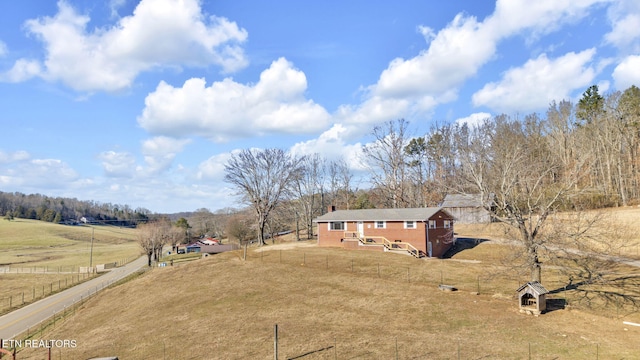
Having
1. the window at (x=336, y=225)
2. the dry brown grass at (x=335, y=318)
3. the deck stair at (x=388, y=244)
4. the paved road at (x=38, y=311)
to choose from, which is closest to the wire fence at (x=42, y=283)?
the paved road at (x=38, y=311)

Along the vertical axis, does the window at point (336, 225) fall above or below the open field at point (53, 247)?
above

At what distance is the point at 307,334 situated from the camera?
2105 cm

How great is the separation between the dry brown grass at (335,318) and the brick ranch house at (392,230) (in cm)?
441

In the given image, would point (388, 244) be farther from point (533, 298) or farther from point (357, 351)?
point (357, 351)

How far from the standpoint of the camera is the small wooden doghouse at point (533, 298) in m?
22.9

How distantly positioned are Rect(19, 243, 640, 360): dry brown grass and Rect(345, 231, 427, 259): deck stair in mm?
3209

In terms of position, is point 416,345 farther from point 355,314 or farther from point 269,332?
point 269,332

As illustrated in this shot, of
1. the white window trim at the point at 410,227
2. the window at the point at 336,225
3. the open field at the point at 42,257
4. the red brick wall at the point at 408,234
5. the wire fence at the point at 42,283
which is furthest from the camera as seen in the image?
the open field at the point at 42,257

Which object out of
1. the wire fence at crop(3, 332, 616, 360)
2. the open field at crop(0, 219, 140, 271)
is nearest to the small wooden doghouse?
the wire fence at crop(3, 332, 616, 360)

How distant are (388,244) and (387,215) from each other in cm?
371

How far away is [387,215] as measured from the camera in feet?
151

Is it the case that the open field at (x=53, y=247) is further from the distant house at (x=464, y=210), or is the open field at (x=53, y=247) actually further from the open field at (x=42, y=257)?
the distant house at (x=464, y=210)

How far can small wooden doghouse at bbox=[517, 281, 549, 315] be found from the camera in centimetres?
2291

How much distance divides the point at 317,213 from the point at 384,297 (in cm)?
5907
